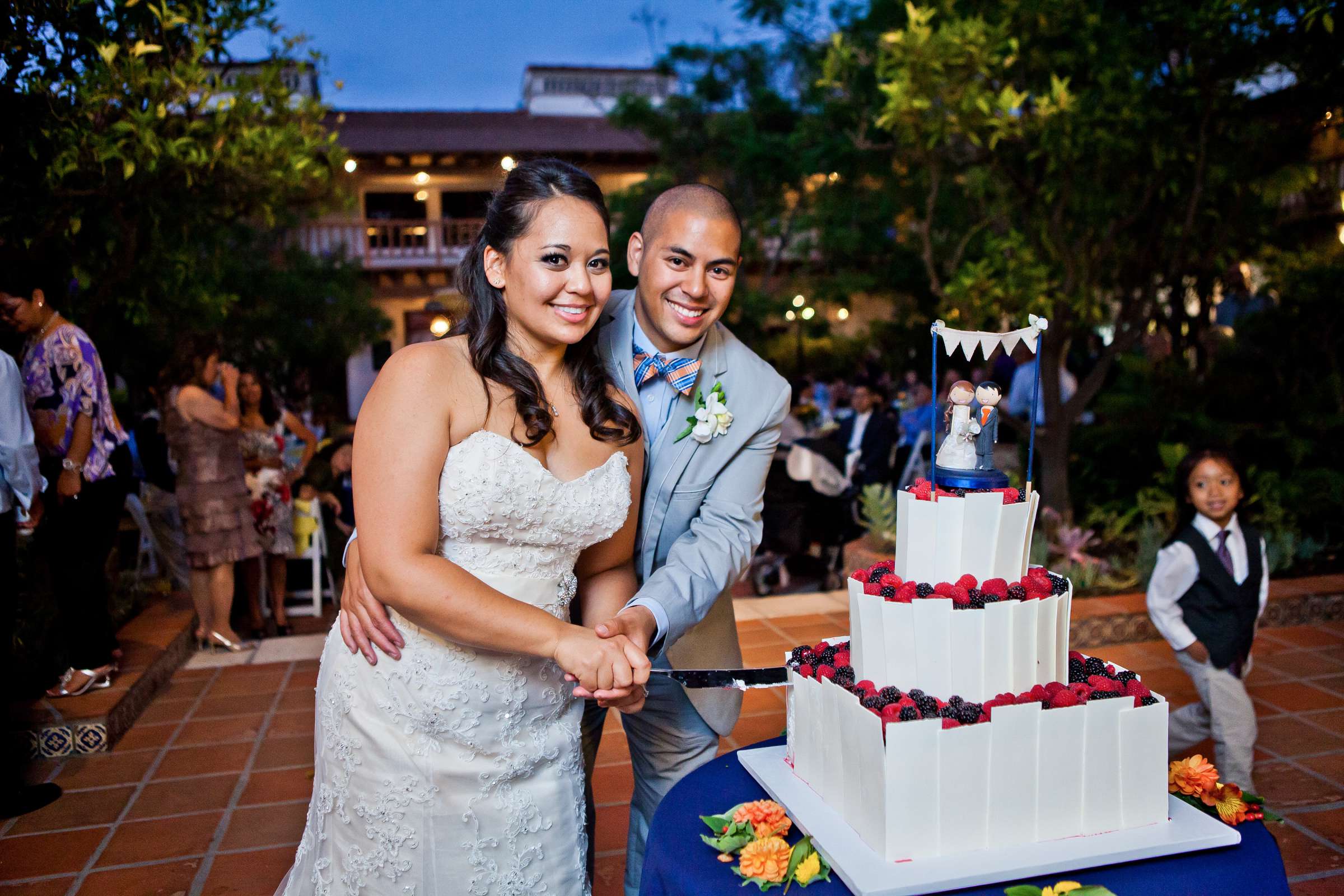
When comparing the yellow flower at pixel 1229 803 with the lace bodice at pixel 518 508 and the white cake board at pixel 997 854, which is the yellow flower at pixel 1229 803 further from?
the lace bodice at pixel 518 508

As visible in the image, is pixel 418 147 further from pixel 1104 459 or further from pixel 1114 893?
pixel 1114 893

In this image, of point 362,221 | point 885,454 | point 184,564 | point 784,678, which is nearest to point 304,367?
point 362,221

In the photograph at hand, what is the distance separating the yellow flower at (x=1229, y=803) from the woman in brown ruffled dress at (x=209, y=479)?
17.5 ft

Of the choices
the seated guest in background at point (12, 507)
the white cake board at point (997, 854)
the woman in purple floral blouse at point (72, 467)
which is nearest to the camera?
the white cake board at point (997, 854)

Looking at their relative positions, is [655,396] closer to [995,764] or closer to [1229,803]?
[995,764]

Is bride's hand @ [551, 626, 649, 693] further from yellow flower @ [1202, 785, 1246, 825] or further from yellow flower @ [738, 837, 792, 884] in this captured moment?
yellow flower @ [1202, 785, 1246, 825]

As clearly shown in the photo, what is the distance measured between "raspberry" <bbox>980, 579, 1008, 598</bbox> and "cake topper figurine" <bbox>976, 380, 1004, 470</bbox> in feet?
0.74

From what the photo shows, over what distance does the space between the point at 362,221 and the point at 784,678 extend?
2014cm

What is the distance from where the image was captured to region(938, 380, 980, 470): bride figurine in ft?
6.23

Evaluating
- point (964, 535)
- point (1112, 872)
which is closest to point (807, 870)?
point (1112, 872)

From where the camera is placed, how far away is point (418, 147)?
19656 millimetres

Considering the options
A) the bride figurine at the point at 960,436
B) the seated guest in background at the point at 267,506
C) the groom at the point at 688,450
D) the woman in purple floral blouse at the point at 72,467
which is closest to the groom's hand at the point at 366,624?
Answer: the groom at the point at 688,450

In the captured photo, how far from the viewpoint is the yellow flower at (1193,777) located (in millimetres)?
1942

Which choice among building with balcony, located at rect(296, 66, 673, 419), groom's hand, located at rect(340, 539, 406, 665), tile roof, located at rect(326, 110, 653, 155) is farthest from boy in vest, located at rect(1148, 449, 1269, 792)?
building with balcony, located at rect(296, 66, 673, 419)
